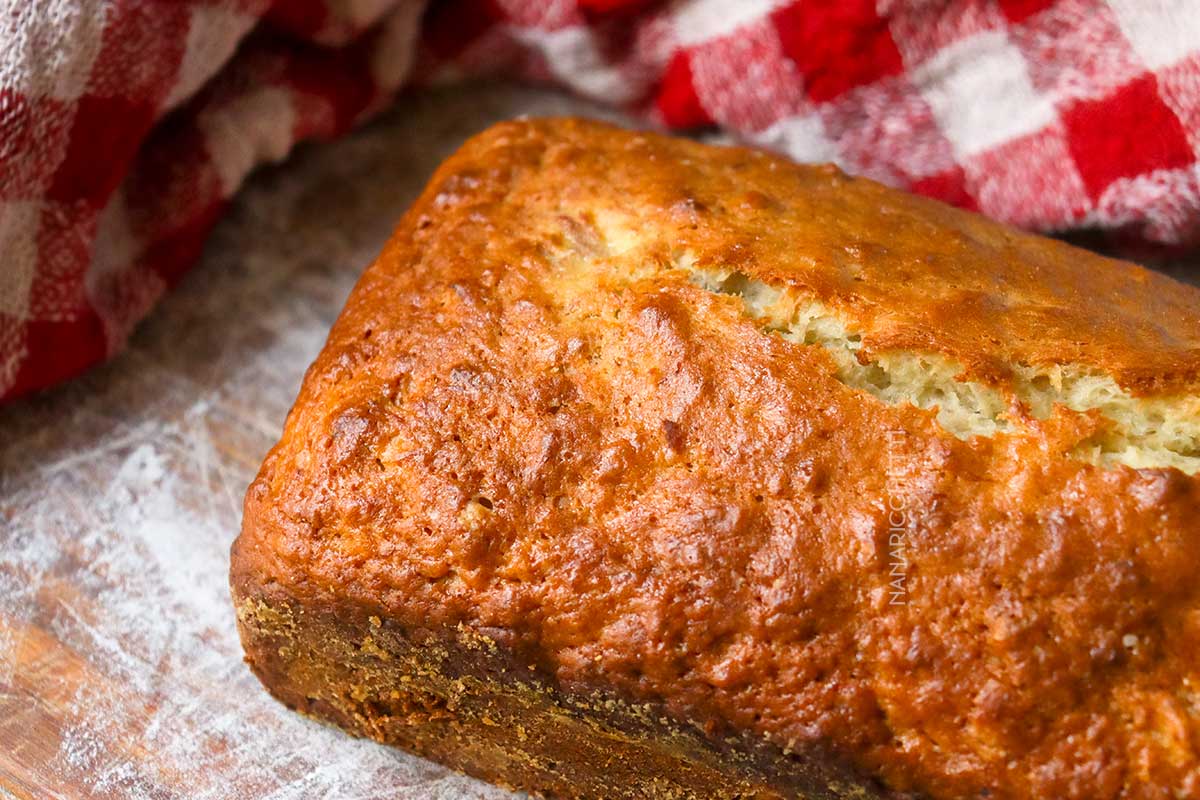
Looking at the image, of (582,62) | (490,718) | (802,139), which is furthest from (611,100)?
(490,718)

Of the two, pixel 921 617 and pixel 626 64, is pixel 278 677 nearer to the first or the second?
pixel 921 617

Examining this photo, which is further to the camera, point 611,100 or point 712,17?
point 611,100

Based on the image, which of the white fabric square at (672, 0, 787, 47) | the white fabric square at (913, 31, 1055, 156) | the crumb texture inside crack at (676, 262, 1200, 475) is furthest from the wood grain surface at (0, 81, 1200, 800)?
the crumb texture inside crack at (676, 262, 1200, 475)

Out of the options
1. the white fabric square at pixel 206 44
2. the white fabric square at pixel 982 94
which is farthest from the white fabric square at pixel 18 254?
the white fabric square at pixel 982 94

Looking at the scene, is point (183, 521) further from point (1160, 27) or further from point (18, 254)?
point (1160, 27)

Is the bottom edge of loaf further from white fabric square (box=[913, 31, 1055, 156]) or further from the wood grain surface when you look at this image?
white fabric square (box=[913, 31, 1055, 156])

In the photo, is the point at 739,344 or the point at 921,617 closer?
the point at 921,617

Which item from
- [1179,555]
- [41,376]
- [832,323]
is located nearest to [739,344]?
[832,323]
